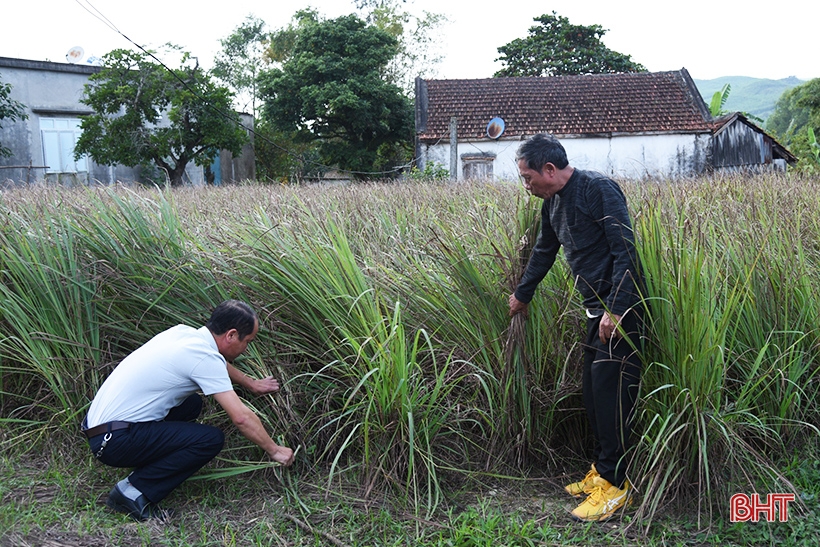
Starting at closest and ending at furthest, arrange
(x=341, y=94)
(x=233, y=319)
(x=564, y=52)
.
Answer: (x=233, y=319) < (x=341, y=94) < (x=564, y=52)

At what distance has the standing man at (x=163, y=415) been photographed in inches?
124

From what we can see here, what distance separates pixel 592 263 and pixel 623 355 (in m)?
0.43

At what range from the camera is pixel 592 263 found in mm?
3086

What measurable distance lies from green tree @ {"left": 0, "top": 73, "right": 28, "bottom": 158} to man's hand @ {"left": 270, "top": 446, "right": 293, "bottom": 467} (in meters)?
17.9

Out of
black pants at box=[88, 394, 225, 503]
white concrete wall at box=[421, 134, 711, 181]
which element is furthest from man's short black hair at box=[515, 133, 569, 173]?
white concrete wall at box=[421, 134, 711, 181]

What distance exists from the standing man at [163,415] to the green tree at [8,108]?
17413mm

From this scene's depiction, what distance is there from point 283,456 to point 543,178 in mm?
1745

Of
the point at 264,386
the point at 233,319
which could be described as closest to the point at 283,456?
the point at 264,386

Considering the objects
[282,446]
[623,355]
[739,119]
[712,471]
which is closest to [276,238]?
[282,446]

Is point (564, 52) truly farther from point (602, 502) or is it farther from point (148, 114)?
point (602, 502)

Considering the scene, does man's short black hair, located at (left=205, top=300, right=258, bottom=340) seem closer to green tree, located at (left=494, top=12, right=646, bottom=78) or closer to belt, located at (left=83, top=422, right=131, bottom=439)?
belt, located at (left=83, top=422, right=131, bottom=439)

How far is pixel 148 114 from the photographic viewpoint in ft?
63.7

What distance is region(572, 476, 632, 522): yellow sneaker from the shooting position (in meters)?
3.00

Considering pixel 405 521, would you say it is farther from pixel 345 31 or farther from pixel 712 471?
pixel 345 31
